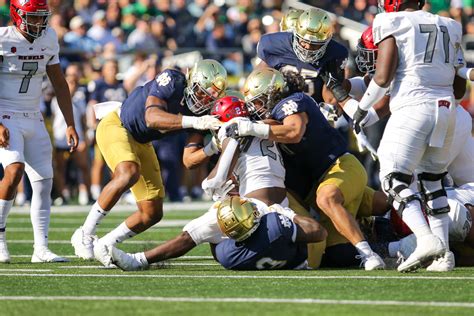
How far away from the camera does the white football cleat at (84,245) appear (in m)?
8.11

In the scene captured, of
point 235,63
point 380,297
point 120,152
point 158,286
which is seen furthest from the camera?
point 235,63

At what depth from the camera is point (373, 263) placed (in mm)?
7031

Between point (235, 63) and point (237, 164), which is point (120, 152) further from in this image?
point (235, 63)

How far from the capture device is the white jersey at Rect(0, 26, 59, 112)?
8.19 m

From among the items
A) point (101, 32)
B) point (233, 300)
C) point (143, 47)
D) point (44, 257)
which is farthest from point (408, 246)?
point (101, 32)

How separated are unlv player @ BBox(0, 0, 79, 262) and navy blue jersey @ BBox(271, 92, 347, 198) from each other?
1771 mm

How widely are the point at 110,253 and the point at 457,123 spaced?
2.45 m

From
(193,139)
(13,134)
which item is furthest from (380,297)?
(13,134)

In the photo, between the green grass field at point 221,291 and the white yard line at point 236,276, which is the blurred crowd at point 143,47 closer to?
the green grass field at point 221,291

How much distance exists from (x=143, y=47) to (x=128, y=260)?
1054 centimetres

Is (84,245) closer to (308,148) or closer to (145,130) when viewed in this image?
(145,130)

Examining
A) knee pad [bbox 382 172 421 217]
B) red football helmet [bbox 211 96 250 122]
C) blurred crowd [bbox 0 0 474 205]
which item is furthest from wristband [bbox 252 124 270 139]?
blurred crowd [bbox 0 0 474 205]

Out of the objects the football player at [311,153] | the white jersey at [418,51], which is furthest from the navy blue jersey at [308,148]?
the white jersey at [418,51]

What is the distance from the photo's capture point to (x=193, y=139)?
7844 mm
